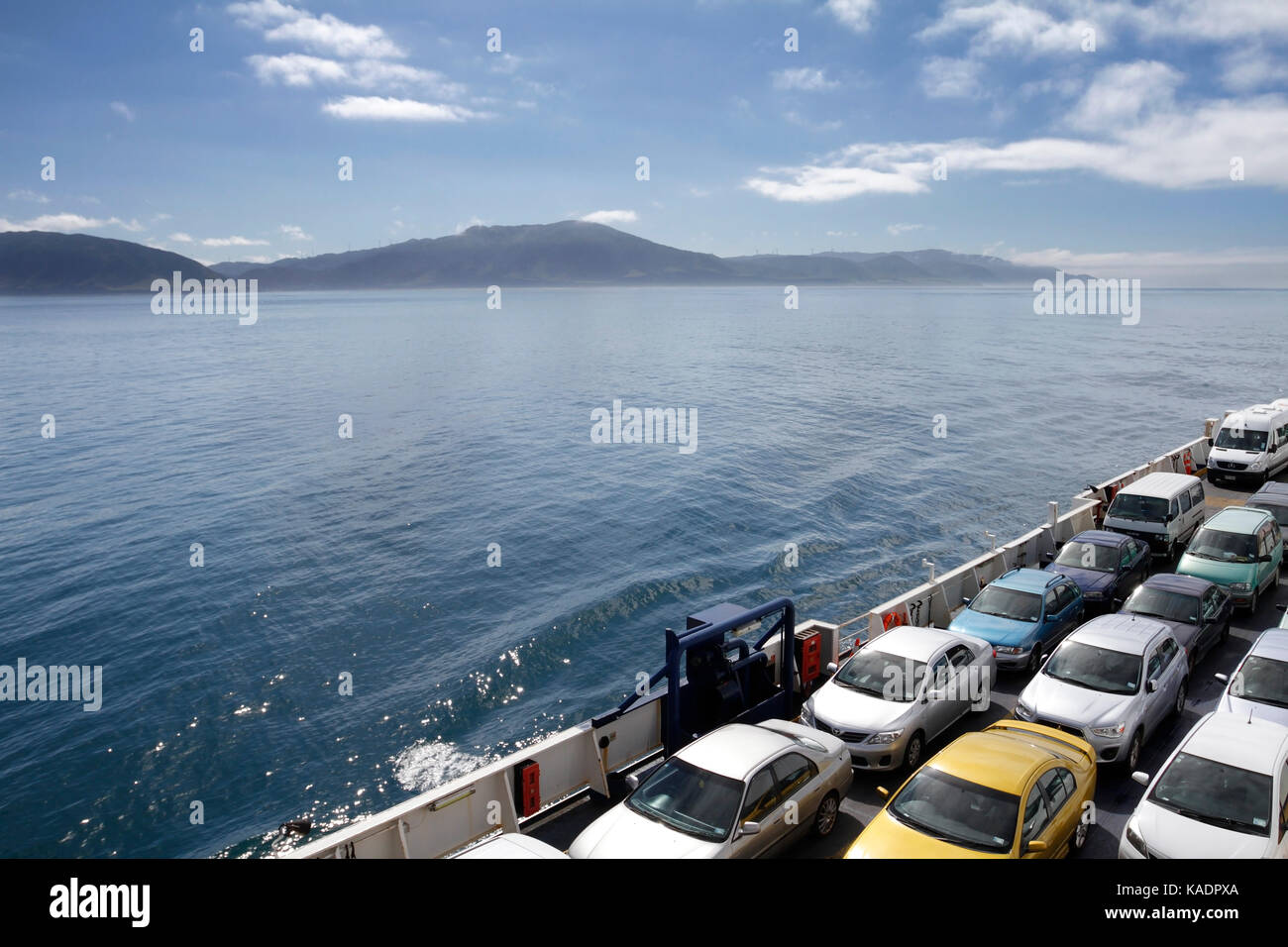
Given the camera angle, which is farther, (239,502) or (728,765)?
(239,502)

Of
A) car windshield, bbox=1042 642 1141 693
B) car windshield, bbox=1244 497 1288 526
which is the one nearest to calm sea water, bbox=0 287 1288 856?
car windshield, bbox=1244 497 1288 526

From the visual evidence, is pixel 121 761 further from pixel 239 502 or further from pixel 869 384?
pixel 869 384

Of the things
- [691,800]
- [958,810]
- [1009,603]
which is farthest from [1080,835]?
[1009,603]

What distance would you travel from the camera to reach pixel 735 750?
8898 mm

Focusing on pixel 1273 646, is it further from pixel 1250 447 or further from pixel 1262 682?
pixel 1250 447

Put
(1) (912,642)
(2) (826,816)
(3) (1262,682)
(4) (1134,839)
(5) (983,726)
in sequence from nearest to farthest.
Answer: (4) (1134,839)
(2) (826,816)
(3) (1262,682)
(5) (983,726)
(1) (912,642)

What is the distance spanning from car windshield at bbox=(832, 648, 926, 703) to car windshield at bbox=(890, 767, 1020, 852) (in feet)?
9.37

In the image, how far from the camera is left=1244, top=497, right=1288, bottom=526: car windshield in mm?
19297

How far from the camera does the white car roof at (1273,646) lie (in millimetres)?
11195

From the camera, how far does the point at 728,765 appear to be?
8562 millimetres

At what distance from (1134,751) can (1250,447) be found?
1990 centimetres

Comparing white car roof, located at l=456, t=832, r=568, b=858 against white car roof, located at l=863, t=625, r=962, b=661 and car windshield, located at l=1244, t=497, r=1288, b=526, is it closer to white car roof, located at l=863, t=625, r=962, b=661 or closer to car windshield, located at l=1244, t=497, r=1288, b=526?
white car roof, located at l=863, t=625, r=962, b=661

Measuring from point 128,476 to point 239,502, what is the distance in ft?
31.4
